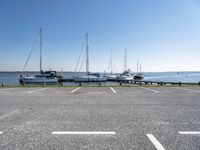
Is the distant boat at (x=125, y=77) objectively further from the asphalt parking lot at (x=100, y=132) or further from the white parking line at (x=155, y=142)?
the white parking line at (x=155, y=142)

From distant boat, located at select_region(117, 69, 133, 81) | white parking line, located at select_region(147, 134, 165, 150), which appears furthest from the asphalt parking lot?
distant boat, located at select_region(117, 69, 133, 81)

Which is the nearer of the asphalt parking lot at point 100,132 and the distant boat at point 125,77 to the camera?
the asphalt parking lot at point 100,132

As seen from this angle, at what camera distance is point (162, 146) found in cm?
402

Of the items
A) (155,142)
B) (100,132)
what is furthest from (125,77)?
(155,142)

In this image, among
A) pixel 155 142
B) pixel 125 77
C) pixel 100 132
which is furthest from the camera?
pixel 125 77

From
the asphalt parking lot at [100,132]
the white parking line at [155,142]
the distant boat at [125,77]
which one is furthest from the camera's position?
the distant boat at [125,77]

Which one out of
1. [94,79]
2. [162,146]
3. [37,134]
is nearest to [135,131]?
[162,146]

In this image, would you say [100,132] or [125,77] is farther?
[125,77]

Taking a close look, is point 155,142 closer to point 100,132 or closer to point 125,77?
point 100,132

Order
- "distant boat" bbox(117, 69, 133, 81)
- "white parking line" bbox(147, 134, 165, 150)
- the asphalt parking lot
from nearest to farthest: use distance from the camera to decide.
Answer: "white parking line" bbox(147, 134, 165, 150) → the asphalt parking lot → "distant boat" bbox(117, 69, 133, 81)

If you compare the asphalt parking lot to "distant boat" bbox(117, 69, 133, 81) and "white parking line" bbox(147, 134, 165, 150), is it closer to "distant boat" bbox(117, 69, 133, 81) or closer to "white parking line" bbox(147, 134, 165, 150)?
"white parking line" bbox(147, 134, 165, 150)

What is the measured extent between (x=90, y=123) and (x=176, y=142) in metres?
2.72

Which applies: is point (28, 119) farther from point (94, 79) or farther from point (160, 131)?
point (94, 79)

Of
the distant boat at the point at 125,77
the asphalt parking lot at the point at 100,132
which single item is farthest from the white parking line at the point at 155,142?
the distant boat at the point at 125,77
